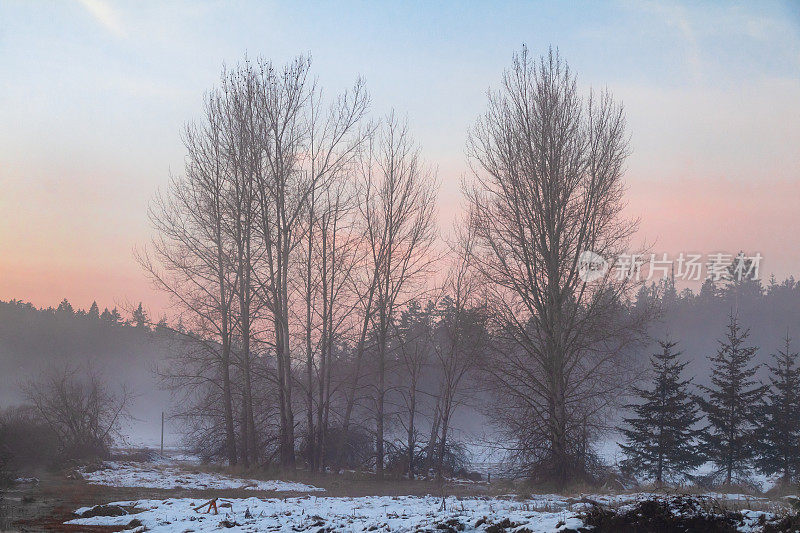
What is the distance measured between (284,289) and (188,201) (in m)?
6.04

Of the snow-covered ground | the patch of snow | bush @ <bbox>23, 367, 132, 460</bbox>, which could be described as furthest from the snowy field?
bush @ <bbox>23, 367, 132, 460</bbox>

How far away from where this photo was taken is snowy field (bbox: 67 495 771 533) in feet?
25.5

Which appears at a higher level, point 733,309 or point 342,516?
point 733,309

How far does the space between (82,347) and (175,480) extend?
59.9 m

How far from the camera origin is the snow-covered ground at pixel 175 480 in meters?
16.0

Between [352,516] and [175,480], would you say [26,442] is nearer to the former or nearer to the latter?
[175,480]

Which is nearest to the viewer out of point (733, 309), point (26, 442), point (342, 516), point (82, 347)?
point (342, 516)

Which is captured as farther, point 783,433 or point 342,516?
point 783,433

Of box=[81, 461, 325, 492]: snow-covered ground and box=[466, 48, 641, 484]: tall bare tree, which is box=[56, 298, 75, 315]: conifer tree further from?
box=[466, 48, 641, 484]: tall bare tree

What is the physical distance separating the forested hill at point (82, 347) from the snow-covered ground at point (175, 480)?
38.9m

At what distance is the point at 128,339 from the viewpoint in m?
73.0

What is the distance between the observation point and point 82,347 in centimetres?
6800

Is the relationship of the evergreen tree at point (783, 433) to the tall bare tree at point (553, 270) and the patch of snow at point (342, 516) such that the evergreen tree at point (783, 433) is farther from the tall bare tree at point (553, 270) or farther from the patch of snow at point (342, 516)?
the patch of snow at point (342, 516)

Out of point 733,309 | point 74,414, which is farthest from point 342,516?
point 733,309
